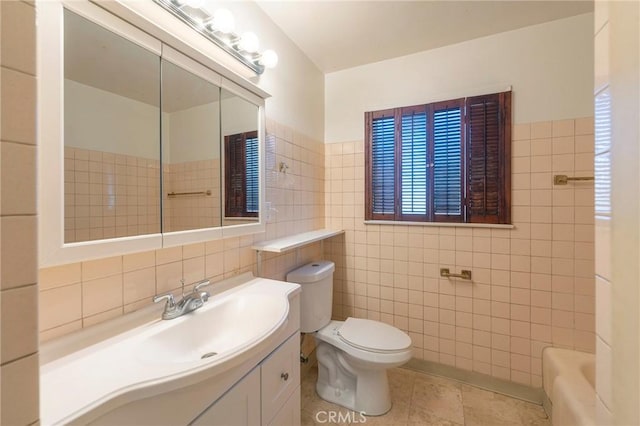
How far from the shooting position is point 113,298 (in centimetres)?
87

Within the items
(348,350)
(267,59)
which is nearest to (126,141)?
(267,59)

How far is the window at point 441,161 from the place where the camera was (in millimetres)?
1774

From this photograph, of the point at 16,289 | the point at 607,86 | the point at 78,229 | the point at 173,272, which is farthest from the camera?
the point at 173,272

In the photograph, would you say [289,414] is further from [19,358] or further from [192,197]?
[19,358]

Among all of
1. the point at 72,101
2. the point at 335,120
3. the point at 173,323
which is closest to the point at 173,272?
the point at 173,323

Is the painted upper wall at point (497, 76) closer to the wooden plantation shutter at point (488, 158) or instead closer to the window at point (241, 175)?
the wooden plantation shutter at point (488, 158)

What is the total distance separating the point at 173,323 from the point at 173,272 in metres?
0.21

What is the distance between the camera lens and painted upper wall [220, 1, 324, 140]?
1472mm

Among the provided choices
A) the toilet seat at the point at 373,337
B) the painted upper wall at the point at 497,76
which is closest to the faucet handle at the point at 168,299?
the toilet seat at the point at 373,337

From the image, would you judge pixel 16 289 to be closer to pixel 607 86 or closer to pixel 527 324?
pixel 607 86

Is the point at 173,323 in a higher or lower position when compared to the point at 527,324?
higher

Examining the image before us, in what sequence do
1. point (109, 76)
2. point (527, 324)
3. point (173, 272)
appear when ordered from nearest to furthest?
point (109, 76) → point (173, 272) → point (527, 324)

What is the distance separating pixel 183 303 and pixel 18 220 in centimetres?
77

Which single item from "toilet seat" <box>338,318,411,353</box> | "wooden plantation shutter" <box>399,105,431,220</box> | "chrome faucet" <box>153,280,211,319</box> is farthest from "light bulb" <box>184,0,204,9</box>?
"toilet seat" <box>338,318,411,353</box>
